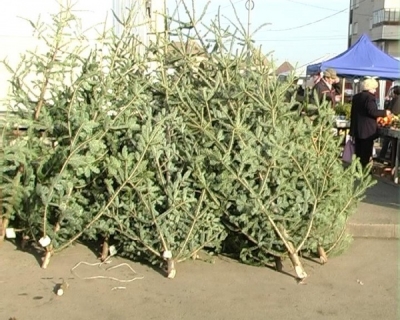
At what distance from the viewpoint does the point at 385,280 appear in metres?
5.28

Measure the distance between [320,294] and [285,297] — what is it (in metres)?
0.29

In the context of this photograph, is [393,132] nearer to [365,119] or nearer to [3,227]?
[365,119]

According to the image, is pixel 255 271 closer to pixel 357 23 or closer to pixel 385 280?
pixel 385 280

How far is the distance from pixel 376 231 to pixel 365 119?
4.28 meters

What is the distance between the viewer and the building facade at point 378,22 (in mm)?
69125

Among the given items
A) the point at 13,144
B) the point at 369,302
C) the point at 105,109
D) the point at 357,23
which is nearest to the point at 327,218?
the point at 369,302

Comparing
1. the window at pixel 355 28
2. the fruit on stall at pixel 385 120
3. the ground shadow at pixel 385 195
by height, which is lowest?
the ground shadow at pixel 385 195

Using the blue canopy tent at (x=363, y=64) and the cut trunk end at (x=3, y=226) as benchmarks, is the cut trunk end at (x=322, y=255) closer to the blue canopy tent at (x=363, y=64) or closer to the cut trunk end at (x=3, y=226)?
the cut trunk end at (x=3, y=226)

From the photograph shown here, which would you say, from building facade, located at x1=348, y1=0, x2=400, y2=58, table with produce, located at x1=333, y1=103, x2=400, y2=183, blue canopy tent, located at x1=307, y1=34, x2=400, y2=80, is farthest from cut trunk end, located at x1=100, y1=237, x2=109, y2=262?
building facade, located at x1=348, y1=0, x2=400, y2=58

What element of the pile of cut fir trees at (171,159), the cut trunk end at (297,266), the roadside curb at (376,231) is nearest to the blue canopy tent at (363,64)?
the roadside curb at (376,231)

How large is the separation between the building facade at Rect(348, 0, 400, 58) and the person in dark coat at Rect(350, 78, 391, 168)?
55751mm

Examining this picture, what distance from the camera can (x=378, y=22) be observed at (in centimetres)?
7288

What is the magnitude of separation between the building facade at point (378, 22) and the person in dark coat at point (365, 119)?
5575cm

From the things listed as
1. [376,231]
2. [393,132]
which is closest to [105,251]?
[376,231]
